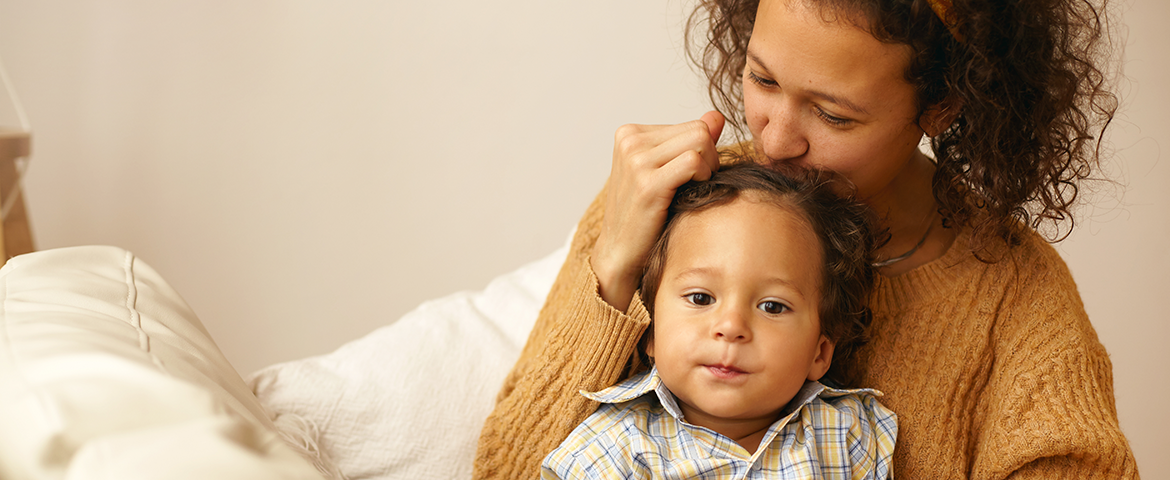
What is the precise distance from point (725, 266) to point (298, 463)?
2.10 ft

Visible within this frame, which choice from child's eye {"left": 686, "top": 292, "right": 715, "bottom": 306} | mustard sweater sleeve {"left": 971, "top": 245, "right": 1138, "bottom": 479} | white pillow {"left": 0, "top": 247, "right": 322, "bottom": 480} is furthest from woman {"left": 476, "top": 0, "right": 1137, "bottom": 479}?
white pillow {"left": 0, "top": 247, "right": 322, "bottom": 480}

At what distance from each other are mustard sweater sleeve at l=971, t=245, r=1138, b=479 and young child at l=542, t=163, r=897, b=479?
15 centimetres

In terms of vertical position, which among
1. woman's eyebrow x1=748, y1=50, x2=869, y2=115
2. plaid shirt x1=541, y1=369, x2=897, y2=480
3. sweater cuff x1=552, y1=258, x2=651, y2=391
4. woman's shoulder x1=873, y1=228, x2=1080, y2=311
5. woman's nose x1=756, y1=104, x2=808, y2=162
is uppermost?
woman's eyebrow x1=748, y1=50, x2=869, y2=115

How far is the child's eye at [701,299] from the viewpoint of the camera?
1.16 m

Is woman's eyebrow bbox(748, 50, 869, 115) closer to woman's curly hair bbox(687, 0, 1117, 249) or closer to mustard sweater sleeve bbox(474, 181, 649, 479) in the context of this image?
woman's curly hair bbox(687, 0, 1117, 249)

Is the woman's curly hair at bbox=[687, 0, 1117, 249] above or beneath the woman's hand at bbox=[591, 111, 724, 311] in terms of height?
above

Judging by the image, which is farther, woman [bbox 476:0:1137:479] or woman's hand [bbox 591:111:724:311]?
woman's hand [bbox 591:111:724:311]

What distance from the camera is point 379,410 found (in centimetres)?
139

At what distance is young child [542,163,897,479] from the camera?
1.13 metres

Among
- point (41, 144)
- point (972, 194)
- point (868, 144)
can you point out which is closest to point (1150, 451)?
point (972, 194)

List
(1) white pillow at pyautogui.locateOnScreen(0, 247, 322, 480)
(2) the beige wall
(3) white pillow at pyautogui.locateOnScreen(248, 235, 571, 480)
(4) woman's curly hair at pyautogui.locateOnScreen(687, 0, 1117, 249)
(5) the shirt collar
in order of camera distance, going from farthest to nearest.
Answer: (2) the beige wall → (3) white pillow at pyautogui.locateOnScreen(248, 235, 571, 480) → (5) the shirt collar → (4) woman's curly hair at pyautogui.locateOnScreen(687, 0, 1117, 249) → (1) white pillow at pyautogui.locateOnScreen(0, 247, 322, 480)

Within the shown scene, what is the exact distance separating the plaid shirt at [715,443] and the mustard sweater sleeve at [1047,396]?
150 mm

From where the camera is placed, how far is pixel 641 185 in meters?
1.21

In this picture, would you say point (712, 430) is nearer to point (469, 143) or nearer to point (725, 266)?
point (725, 266)
